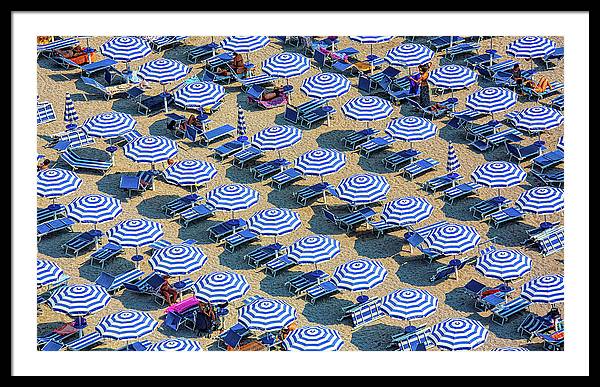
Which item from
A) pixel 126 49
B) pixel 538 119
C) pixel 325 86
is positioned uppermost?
pixel 126 49

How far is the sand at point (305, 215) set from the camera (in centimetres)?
5200

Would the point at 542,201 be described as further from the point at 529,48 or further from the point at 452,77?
the point at 529,48

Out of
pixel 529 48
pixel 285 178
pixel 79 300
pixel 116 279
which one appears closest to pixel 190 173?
pixel 285 178

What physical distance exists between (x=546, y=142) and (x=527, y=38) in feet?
17.7

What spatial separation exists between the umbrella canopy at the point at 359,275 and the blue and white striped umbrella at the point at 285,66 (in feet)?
39.0

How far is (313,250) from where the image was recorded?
5312 centimetres

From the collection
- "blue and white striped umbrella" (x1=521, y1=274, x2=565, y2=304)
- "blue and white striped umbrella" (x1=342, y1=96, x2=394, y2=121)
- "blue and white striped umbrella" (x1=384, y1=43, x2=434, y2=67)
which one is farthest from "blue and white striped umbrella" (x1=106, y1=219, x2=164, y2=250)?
"blue and white striped umbrella" (x1=384, y1=43, x2=434, y2=67)

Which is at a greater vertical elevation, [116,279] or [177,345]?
[116,279]

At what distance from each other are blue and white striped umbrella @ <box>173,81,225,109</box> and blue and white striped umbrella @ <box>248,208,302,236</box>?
7.47 meters

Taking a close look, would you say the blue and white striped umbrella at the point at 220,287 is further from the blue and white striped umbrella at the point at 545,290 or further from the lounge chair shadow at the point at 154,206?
the blue and white striped umbrella at the point at 545,290

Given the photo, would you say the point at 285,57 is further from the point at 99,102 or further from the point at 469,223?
the point at 469,223

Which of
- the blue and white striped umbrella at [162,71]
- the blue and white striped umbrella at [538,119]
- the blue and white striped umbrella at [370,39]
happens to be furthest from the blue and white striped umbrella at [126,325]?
the blue and white striped umbrella at [370,39]

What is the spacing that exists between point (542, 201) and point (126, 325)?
13.9 meters
